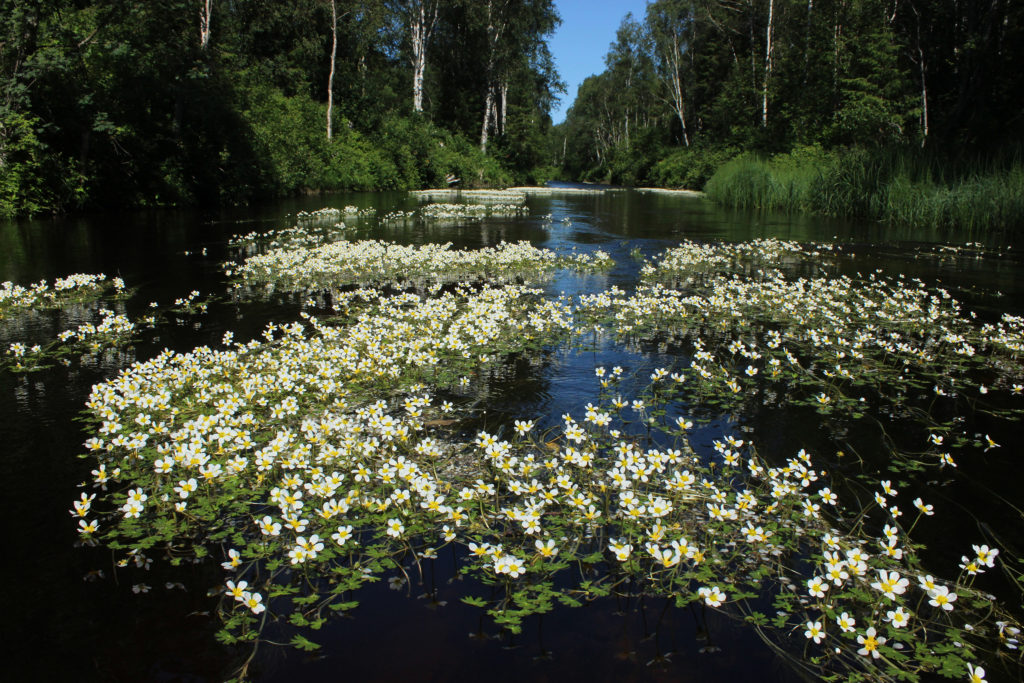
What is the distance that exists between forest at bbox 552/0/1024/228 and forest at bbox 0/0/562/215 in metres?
16.0

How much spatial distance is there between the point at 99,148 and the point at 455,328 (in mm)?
25617

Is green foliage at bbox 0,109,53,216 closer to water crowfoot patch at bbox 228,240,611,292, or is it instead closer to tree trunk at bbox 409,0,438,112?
water crowfoot patch at bbox 228,240,611,292

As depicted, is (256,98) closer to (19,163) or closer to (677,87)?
(19,163)

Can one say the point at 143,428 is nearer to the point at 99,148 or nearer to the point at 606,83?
the point at 99,148

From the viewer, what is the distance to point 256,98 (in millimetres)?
42156

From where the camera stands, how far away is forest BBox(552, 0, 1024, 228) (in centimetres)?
2156

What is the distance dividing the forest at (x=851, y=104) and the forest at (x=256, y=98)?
52.5ft

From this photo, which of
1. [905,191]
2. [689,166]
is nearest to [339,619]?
[905,191]

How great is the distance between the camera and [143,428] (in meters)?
5.39

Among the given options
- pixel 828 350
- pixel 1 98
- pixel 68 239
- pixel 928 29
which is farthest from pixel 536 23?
pixel 828 350

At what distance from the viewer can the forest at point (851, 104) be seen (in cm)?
2156

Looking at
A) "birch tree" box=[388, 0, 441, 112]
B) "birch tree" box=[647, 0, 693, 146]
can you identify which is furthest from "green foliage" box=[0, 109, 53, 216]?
"birch tree" box=[647, 0, 693, 146]

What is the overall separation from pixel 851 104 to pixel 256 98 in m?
38.2

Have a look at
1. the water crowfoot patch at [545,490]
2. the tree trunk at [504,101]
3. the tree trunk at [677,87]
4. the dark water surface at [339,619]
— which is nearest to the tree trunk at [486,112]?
the tree trunk at [504,101]
